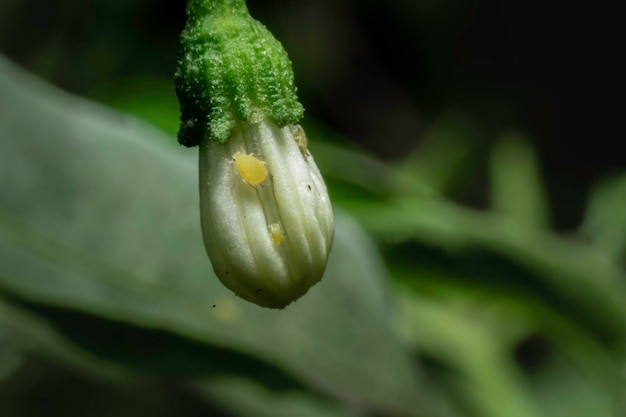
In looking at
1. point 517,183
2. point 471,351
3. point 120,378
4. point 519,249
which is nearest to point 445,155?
point 517,183

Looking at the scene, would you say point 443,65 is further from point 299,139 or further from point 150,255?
point 299,139

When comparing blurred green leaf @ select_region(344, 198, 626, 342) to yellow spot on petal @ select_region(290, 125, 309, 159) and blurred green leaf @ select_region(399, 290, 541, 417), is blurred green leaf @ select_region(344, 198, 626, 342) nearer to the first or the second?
blurred green leaf @ select_region(399, 290, 541, 417)

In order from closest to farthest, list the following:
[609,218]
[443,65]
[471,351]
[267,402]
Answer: [267,402]
[471,351]
[609,218]
[443,65]

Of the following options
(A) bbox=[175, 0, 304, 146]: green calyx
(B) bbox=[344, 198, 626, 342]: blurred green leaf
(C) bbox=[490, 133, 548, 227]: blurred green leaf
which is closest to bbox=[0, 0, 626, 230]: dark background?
(C) bbox=[490, 133, 548, 227]: blurred green leaf

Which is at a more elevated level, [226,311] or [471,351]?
[226,311]

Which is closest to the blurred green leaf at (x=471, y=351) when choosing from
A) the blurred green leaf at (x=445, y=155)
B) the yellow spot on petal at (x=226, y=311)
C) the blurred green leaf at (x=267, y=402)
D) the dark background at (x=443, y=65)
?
the blurred green leaf at (x=267, y=402)

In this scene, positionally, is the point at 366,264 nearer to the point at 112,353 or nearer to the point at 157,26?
the point at 112,353
